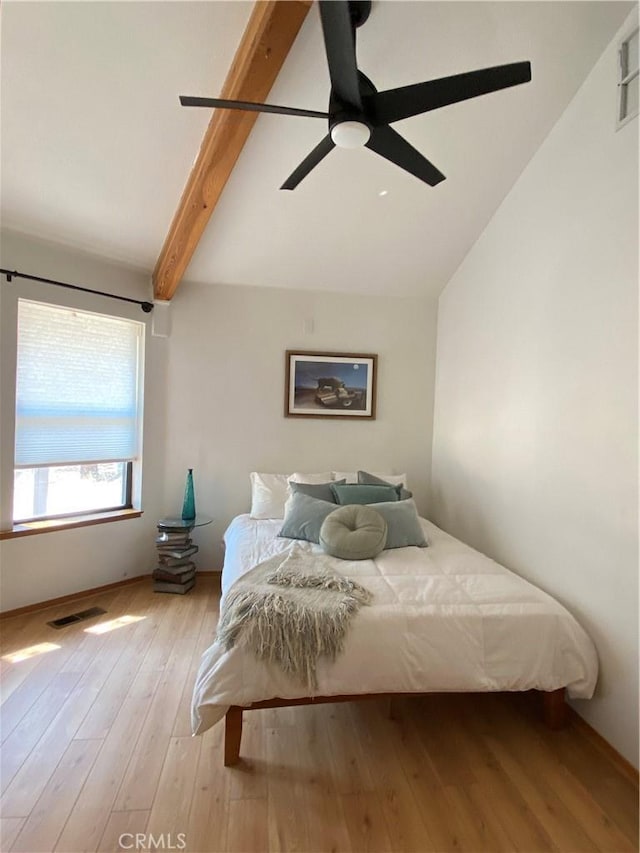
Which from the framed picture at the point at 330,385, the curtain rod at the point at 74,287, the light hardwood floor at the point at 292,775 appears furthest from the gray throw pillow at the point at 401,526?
the curtain rod at the point at 74,287

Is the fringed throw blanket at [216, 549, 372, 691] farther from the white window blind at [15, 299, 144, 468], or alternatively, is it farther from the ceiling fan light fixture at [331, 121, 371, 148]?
the white window blind at [15, 299, 144, 468]

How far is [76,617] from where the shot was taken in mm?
2758

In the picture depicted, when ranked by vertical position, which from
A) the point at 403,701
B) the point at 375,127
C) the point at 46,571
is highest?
the point at 375,127

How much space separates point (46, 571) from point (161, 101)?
2.95 metres

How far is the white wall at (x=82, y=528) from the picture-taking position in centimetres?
Result: 267

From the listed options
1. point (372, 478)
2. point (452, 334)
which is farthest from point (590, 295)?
point (372, 478)

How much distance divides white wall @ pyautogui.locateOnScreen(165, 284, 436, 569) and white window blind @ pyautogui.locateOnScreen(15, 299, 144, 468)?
35cm

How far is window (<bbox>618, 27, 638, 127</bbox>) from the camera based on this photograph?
178cm

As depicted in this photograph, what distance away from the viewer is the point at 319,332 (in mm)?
3672

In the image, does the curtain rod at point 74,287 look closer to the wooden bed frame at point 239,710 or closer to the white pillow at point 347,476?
the white pillow at point 347,476

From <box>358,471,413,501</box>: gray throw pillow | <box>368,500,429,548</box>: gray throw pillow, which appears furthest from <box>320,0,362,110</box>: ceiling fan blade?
<box>358,471,413,501</box>: gray throw pillow

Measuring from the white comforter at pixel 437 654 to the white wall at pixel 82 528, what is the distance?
5.97 feet

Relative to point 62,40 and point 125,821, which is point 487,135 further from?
point 125,821

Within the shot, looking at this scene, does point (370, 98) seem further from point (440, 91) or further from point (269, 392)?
point (269, 392)
